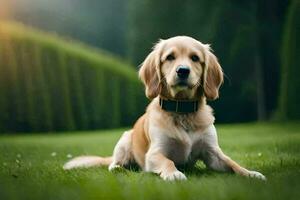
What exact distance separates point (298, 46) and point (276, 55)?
2660 millimetres

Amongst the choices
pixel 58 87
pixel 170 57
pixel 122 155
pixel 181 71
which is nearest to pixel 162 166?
pixel 181 71

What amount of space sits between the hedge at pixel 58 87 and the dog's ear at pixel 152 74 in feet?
28.6

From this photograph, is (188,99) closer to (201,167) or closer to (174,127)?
(174,127)

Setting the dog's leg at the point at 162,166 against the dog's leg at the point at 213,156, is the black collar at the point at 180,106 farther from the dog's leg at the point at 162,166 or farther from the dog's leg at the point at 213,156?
the dog's leg at the point at 162,166

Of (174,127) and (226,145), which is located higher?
(174,127)

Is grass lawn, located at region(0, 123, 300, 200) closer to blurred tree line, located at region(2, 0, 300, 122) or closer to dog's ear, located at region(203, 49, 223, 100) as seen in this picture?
dog's ear, located at region(203, 49, 223, 100)

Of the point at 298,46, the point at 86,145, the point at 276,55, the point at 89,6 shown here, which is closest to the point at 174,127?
the point at 86,145

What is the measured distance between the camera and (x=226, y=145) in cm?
740

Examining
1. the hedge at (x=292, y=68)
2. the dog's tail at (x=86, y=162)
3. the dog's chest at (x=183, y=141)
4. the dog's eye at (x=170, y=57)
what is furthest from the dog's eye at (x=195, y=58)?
the hedge at (x=292, y=68)

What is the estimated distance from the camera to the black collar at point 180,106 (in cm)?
427

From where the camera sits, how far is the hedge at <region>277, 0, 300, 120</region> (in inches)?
444

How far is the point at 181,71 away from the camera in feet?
13.0

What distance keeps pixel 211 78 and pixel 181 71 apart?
0.48 m

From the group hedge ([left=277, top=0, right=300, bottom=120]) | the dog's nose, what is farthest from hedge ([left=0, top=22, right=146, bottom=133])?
the dog's nose
